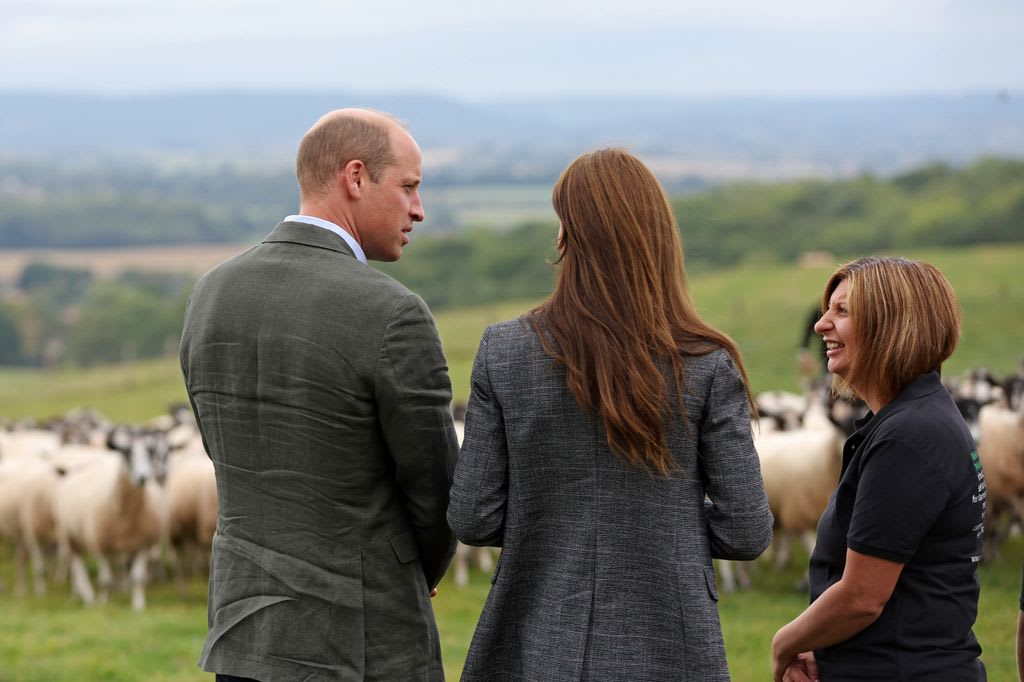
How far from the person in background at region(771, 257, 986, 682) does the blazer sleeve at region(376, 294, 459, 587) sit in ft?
3.61

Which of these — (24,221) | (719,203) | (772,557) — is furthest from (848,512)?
(24,221)

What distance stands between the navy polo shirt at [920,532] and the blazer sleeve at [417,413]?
3.77ft

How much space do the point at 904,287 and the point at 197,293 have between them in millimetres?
2053

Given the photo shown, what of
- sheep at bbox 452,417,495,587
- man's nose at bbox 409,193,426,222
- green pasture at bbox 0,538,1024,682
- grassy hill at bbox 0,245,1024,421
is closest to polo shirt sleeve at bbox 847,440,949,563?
man's nose at bbox 409,193,426,222

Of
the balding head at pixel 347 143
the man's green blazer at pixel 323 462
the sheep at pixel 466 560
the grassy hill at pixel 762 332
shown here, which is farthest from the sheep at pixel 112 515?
the grassy hill at pixel 762 332

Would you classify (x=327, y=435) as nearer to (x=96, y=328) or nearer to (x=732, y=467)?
(x=732, y=467)

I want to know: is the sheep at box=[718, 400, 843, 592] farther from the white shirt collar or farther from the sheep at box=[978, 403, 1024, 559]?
the white shirt collar

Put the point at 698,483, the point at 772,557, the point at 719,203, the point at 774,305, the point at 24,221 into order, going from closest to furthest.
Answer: the point at 698,483
the point at 772,557
the point at 774,305
the point at 719,203
the point at 24,221

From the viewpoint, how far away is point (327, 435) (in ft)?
10.5

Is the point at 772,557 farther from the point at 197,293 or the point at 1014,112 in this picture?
the point at 1014,112

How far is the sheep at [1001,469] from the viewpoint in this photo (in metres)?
11.4

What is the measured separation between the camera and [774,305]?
37938 millimetres

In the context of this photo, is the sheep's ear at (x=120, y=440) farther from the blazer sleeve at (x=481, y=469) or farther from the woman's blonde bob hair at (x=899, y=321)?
the woman's blonde bob hair at (x=899, y=321)

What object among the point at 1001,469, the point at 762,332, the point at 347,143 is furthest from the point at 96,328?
the point at 347,143
